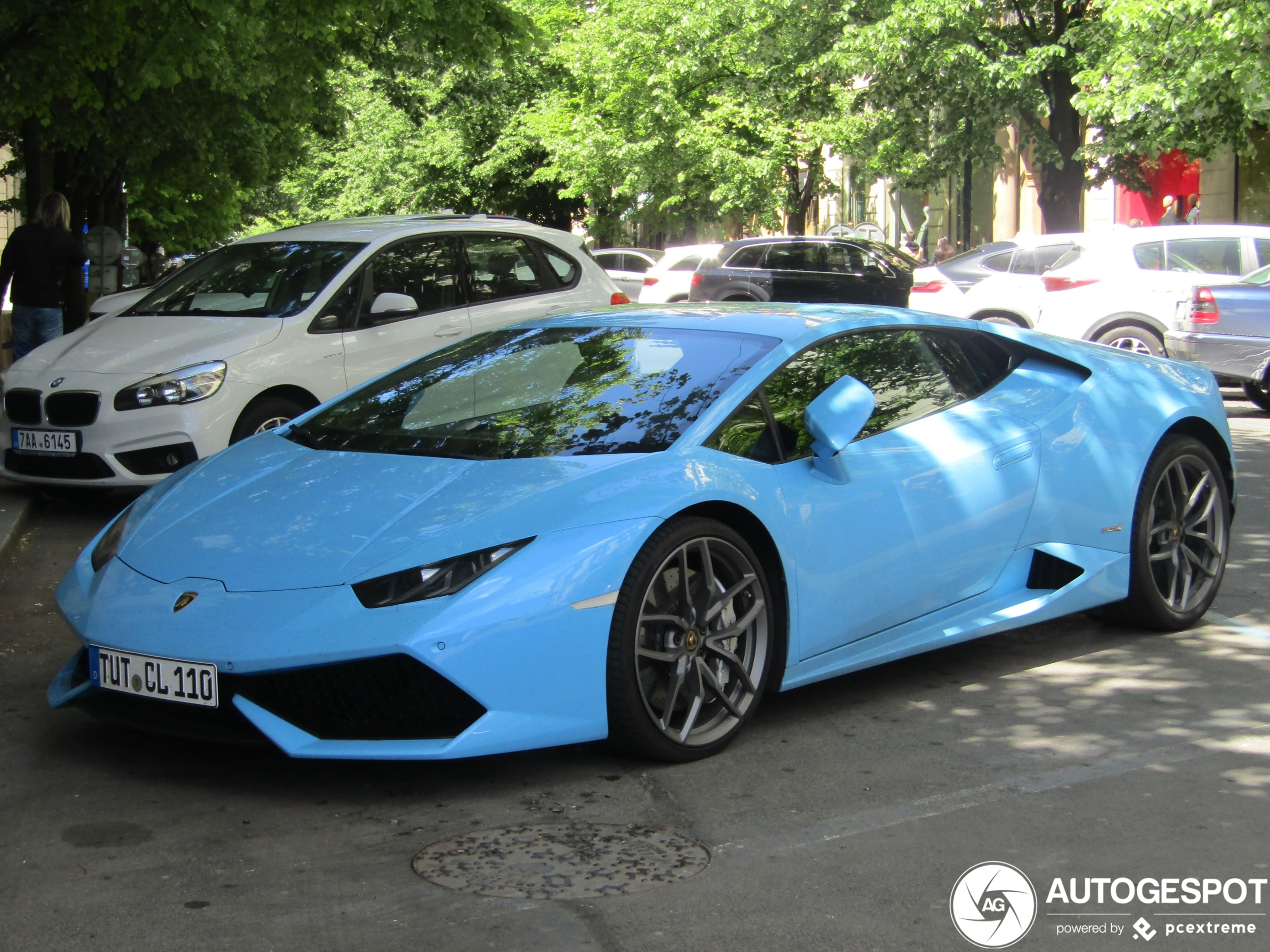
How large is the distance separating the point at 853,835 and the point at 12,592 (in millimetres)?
4672

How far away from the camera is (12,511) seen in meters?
8.61

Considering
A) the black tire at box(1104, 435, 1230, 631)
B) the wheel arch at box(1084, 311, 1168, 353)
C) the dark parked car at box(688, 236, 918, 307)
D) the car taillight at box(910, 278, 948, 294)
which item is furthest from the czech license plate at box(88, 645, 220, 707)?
the dark parked car at box(688, 236, 918, 307)

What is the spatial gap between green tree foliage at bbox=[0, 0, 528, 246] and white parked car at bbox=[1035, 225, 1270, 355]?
653cm

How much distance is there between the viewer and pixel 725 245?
22.3 meters

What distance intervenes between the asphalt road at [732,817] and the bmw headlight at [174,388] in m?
3.34

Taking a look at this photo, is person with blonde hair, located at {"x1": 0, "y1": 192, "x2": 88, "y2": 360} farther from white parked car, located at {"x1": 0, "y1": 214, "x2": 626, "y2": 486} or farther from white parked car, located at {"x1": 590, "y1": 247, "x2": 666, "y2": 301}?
white parked car, located at {"x1": 590, "y1": 247, "x2": 666, "y2": 301}

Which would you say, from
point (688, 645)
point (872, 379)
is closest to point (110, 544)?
point (688, 645)

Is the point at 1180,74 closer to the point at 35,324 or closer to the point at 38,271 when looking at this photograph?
the point at 38,271

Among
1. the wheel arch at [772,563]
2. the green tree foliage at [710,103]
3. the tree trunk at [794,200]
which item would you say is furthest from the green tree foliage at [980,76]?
the wheel arch at [772,563]

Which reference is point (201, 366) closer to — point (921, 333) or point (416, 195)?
point (921, 333)

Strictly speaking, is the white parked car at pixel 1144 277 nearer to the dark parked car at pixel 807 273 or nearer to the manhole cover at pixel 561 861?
the dark parked car at pixel 807 273

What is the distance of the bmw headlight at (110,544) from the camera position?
4.64 meters

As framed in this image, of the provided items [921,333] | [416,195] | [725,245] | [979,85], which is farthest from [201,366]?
[416,195]

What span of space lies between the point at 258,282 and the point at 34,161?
10.8m
